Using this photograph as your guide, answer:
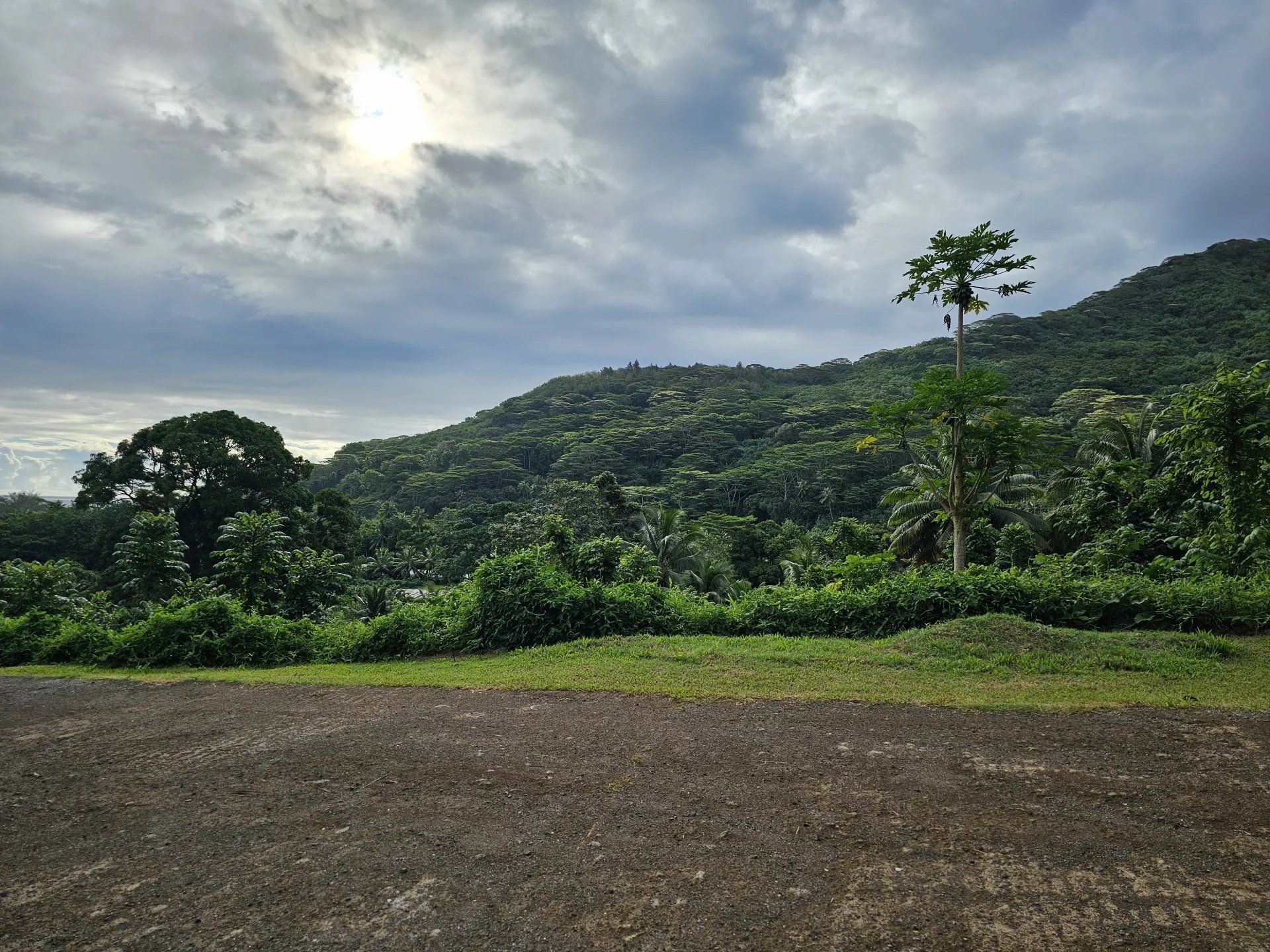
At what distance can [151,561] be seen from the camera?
715 inches

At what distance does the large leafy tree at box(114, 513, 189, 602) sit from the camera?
18.0 m

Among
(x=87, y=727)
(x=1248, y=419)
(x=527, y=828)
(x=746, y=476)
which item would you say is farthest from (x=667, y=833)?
(x=746, y=476)

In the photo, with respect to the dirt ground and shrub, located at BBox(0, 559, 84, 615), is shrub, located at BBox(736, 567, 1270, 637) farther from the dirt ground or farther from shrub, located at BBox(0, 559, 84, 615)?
shrub, located at BBox(0, 559, 84, 615)

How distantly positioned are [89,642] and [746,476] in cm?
5542

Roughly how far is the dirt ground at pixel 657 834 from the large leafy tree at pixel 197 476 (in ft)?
98.3

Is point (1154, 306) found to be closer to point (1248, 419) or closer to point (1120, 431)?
point (1120, 431)

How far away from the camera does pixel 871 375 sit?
335ft

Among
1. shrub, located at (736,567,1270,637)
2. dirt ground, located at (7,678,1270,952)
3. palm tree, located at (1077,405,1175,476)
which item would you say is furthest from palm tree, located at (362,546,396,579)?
dirt ground, located at (7,678,1270,952)

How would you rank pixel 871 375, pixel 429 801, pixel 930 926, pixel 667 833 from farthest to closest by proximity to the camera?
pixel 871 375, pixel 429 801, pixel 667 833, pixel 930 926

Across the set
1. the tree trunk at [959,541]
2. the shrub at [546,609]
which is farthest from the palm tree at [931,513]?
the shrub at [546,609]

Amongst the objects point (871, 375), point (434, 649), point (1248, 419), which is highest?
point (871, 375)

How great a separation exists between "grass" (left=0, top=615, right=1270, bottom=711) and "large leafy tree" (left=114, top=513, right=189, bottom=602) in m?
10.4

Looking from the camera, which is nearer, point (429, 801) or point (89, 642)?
point (429, 801)

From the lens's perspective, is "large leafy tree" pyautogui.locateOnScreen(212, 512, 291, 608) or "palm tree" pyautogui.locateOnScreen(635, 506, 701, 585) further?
"palm tree" pyautogui.locateOnScreen(635, 506, 701, 585)
